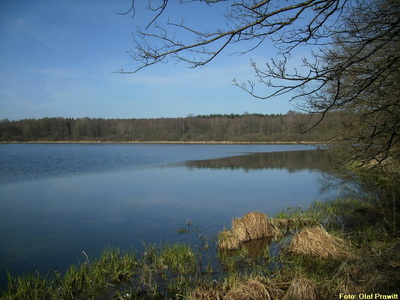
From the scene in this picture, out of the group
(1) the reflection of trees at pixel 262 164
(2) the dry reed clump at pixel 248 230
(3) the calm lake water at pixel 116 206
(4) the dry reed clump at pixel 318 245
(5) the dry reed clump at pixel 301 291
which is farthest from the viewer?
(1) the reflection of trees at pixel 262 164

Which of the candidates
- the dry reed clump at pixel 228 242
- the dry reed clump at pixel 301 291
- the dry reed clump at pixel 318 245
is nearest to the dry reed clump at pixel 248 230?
the dry reed clump at pixel 228 242

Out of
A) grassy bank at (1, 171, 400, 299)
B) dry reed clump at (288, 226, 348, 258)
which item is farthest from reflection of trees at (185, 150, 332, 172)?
grassy bank at (1, 171, 400, 299)

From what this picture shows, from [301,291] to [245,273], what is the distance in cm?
128

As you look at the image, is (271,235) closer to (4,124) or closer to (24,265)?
(24,265)

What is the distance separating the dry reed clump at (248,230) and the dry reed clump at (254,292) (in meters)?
2.63

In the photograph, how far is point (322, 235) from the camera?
263 inches

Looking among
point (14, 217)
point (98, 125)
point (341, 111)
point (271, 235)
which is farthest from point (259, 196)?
point (98, 125)

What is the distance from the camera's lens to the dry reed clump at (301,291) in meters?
4.34

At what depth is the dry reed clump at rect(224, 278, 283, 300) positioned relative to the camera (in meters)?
4.43

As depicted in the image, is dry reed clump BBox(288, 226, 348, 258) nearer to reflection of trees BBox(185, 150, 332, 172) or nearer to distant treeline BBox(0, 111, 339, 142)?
reflection of trees BBox(185, 150, 332, 172)

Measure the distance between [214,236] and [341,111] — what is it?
7960mm

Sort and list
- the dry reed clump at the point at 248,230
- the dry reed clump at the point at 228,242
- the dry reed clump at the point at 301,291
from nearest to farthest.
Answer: the dry reed clump at the point at 301,291
the dry reed clump at the point at 228,242
the dry reed clump at the point at 248,230

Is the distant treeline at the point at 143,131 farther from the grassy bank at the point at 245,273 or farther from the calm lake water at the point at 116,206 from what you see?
the grassy bank at the point at 245,273

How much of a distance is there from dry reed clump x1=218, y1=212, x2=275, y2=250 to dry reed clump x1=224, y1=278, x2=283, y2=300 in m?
2.63
